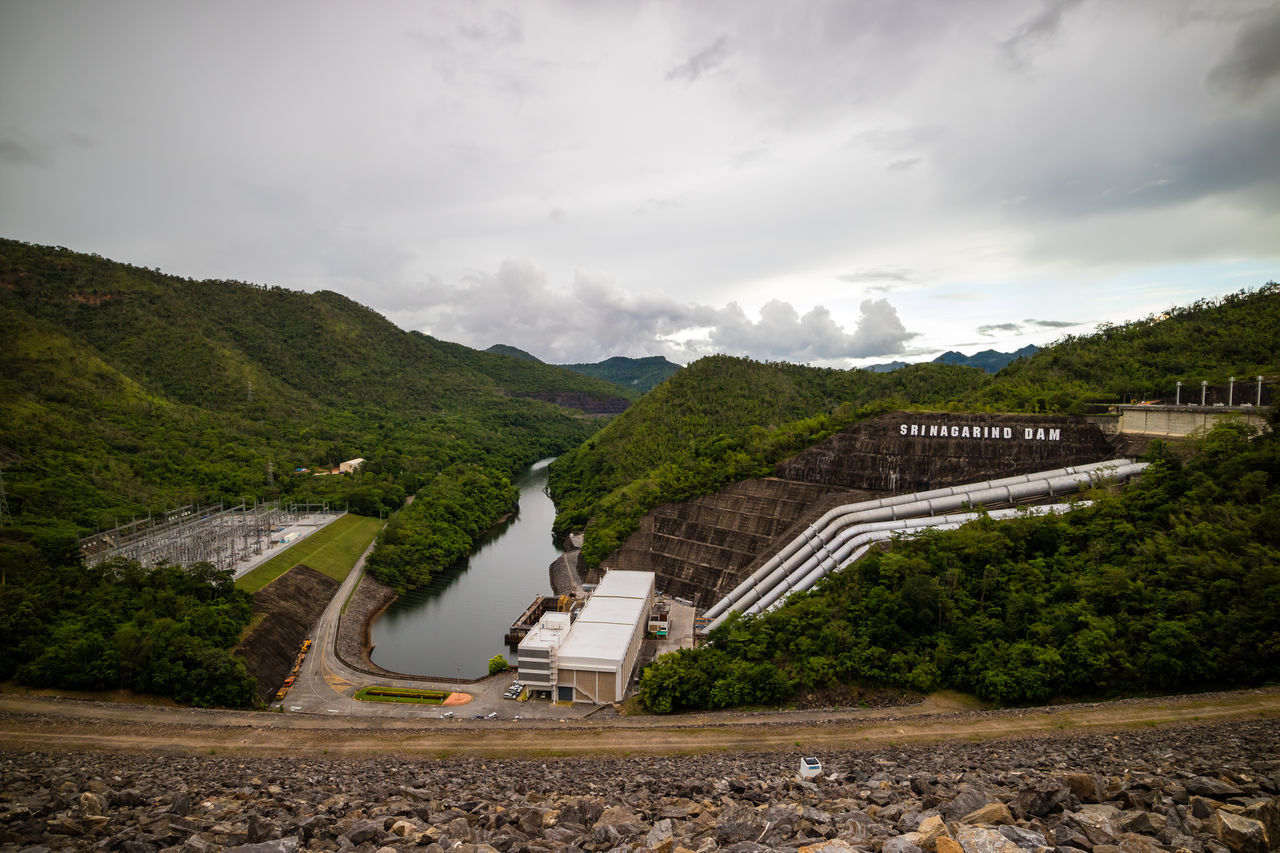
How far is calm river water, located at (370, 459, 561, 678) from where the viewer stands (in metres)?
47.0

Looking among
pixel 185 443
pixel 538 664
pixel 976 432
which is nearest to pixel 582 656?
pixel 538 664

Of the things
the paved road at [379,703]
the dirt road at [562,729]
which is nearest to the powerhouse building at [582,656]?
the paved road at [379,703]

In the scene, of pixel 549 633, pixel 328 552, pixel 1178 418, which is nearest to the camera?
pixel 549 633

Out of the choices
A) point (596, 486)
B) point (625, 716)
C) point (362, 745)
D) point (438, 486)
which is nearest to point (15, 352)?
point (438, 486)

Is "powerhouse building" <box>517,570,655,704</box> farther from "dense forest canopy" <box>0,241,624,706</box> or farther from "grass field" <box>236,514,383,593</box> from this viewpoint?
"grass field" <box>236,514,383,593</box>

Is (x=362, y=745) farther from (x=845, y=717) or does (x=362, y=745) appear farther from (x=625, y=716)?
(x=845, y=717)

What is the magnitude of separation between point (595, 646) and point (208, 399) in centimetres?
10081

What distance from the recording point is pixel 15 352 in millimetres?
75125

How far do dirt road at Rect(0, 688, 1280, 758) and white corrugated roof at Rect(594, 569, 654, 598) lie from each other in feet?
52.3

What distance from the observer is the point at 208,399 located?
107 metres

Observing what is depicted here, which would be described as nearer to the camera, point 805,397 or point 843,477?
point 843,477

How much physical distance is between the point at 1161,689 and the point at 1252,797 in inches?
675

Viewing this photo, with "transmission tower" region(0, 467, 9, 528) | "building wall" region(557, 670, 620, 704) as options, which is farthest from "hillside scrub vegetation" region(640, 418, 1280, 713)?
"transmission tower" region(0, 467, 9, 528)

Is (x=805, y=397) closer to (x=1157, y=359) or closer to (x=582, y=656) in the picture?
(x=1157, y=359)
